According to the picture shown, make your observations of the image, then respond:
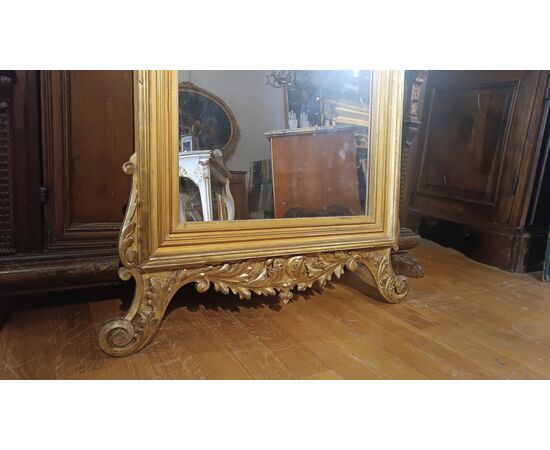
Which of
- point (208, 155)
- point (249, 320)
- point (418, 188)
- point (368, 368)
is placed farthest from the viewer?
point (418, 188)

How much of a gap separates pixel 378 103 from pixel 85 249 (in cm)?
97

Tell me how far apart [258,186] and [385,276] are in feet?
1.62

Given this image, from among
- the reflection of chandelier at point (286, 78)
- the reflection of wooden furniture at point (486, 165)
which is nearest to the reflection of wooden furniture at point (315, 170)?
the reflection of chandelier at point (286, 78)

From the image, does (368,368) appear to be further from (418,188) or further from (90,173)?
(418,188)

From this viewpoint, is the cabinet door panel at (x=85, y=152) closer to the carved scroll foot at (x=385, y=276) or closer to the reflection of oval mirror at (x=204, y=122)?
the reflection of oval mirror at (x=204, y=122)

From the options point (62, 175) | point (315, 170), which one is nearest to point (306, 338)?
point (315, 170)

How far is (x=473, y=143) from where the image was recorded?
196cm

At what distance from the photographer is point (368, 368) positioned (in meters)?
0.87

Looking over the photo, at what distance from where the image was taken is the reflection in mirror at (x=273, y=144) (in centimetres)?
98

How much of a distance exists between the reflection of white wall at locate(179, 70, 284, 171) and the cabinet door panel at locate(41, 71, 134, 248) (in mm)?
365

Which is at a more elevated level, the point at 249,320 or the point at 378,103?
the point at 378,103

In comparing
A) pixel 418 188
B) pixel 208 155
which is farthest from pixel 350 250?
pixel 418 188

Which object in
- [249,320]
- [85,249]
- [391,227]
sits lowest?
[249,320]

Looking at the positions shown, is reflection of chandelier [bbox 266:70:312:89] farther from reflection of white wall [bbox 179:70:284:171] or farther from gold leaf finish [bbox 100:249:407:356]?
gold leaf finish [bbox 100:249:407:356]
